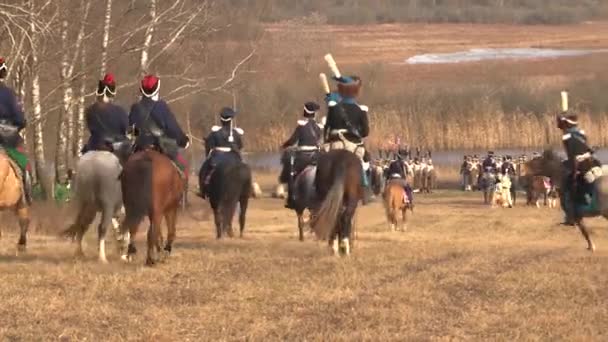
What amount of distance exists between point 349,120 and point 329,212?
1232mm

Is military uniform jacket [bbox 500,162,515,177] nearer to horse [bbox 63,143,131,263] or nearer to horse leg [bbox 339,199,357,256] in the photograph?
horse leg [bbox 339,199,357,256]

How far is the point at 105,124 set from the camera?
1467 cm

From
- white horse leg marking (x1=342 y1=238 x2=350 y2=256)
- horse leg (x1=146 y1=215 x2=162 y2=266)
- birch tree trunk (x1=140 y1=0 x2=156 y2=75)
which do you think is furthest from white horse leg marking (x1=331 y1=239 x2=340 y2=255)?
birch tree trunk (x1=140 y1=0 x2=156 y2=75)

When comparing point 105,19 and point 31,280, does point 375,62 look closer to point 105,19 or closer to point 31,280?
point 105,19

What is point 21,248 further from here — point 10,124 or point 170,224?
point 170,224

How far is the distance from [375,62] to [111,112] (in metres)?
67.8

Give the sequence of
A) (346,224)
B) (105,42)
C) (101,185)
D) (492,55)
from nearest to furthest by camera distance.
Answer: (101,185), (346,224), (105,42), (492,55)

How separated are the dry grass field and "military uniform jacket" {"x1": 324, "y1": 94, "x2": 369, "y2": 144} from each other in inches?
56.3

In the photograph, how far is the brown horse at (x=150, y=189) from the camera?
1364 centimetres

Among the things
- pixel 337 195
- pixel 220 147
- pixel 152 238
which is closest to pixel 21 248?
pixel 152 238

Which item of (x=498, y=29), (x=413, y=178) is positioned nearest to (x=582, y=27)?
(x=498, y=29)

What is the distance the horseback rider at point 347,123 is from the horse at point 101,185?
2.49m

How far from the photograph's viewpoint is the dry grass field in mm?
9914

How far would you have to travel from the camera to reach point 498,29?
393 ft
